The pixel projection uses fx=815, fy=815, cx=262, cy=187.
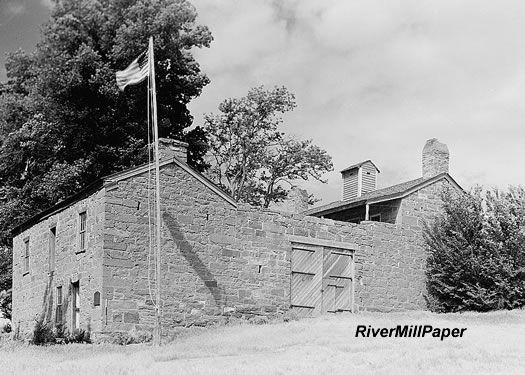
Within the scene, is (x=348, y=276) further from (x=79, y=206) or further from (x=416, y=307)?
(x=79, y=206)

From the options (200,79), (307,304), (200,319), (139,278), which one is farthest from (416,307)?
(200,79)

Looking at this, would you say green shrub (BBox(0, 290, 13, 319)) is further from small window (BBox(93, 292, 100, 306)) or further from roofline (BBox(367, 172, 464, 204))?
roofline (BBox(367, 172, 464, 204))

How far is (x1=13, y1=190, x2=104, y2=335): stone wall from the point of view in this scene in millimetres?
25047

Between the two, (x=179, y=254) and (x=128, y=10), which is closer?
(x=179, y=254)

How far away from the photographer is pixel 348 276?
99.3 ft

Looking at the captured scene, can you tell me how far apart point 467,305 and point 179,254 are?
38.3 ft

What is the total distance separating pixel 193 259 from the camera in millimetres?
26391

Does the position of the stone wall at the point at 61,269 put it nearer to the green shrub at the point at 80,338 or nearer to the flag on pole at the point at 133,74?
the green shrub at the point at 80,338

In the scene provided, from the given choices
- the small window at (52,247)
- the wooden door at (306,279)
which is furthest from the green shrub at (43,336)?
the wooden door at (306,279)

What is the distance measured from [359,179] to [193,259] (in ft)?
35.6

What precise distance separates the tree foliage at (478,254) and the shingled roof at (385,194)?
4.12ft

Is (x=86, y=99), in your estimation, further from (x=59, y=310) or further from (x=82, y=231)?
(x=59, y=310)

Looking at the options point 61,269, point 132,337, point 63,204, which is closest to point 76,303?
point 61,269

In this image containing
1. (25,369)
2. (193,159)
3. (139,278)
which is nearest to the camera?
(25,369)
